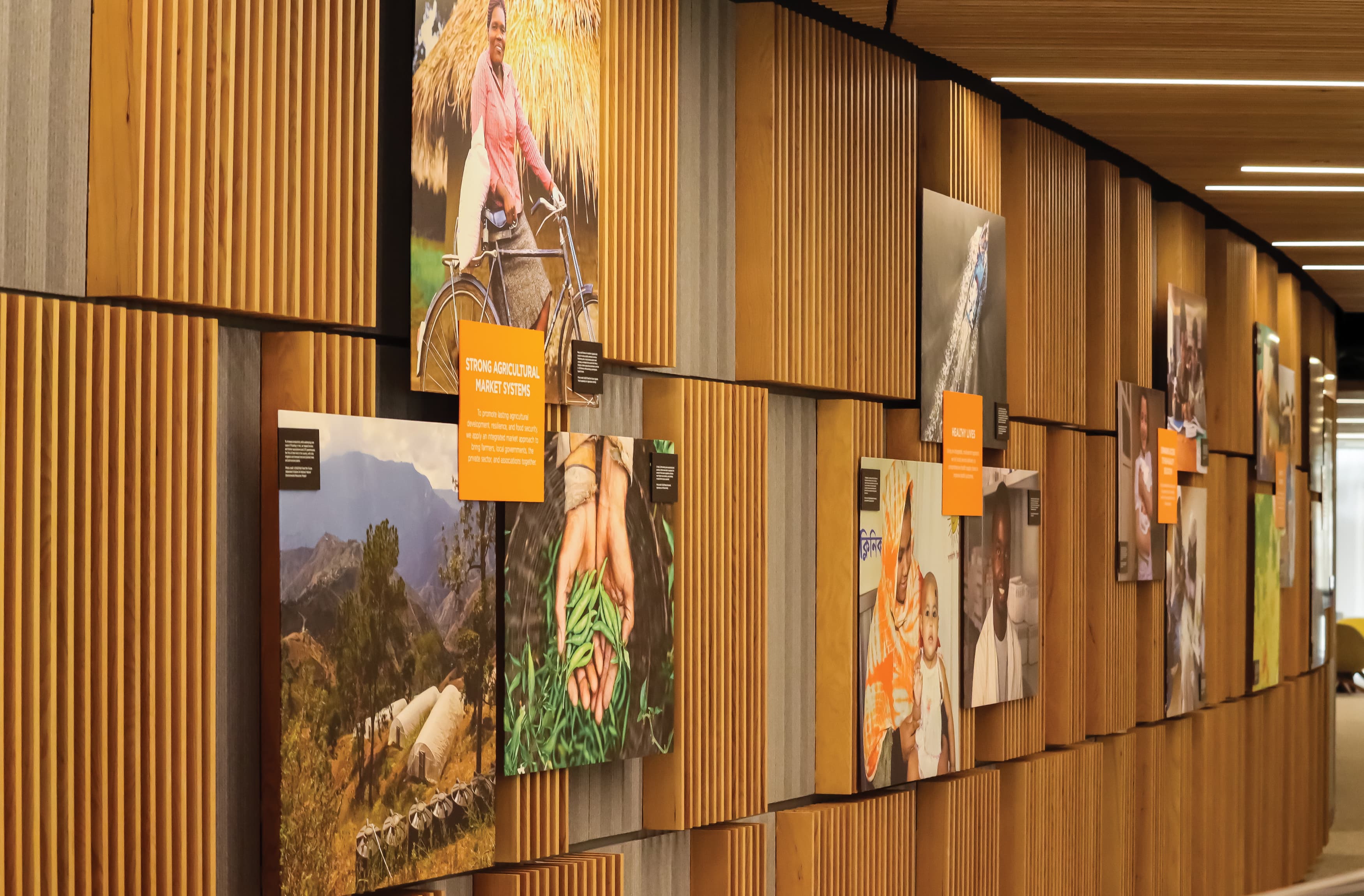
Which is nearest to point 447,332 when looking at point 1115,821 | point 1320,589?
point 1115,821

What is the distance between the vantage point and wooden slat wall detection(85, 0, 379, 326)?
283 centimetres

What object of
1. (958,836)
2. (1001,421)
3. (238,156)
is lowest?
(958,836)

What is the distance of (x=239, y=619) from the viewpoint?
3.11 m

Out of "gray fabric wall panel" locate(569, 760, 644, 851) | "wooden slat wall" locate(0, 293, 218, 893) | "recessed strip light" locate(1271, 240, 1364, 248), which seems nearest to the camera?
"wooden slat wall" locate(0, 293, 218, 893)

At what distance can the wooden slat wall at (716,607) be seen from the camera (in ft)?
14.2

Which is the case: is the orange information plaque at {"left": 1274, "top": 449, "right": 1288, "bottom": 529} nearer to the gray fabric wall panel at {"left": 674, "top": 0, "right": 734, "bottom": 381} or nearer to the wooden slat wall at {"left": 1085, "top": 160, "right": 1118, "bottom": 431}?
the wooden slat wall at {"left": 1085, "top": 160, "right": 1118, "bottom": 431}

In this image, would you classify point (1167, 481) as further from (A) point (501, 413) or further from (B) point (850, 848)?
(A) point (501, 413)

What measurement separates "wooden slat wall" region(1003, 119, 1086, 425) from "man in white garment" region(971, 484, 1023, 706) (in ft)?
1.91

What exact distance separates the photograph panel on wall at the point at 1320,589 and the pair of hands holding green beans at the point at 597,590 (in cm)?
831

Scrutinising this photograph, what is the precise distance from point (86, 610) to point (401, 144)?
136 centimetres

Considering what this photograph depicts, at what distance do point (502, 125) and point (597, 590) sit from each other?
126cm

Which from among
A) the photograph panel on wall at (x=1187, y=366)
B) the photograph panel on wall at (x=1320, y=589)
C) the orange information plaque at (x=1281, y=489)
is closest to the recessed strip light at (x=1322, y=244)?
the orange information plaque at (x=1281, y=489)

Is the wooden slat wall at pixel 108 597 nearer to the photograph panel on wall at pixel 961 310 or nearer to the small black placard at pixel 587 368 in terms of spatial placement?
the small black placard at pixel 587 368

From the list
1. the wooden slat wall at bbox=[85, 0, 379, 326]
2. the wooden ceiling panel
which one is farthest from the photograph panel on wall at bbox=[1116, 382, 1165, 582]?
the wooden slat wall at bbox=[85, 0, 379, 326]
